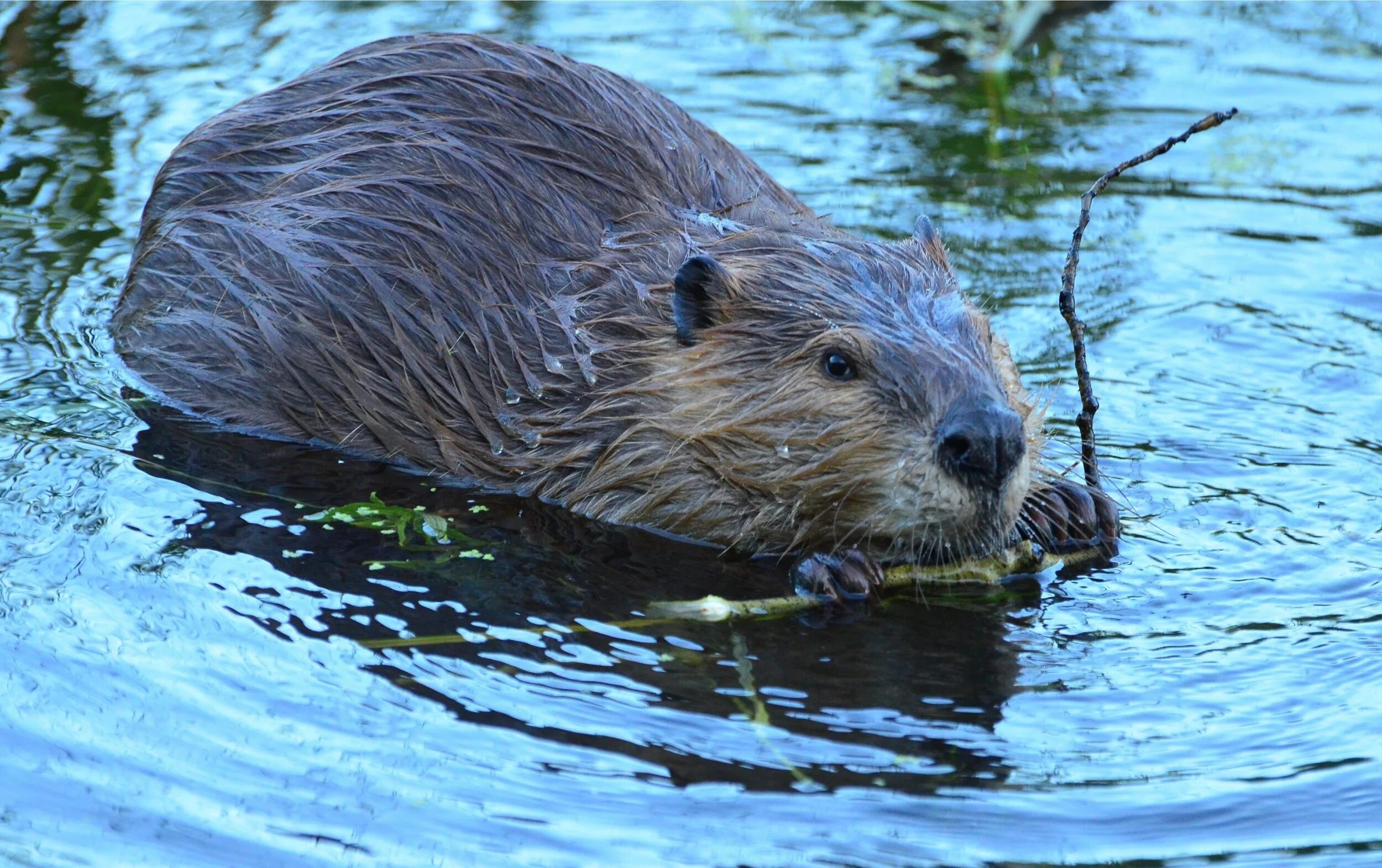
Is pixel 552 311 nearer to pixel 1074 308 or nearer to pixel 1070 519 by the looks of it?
pixel 1074 308

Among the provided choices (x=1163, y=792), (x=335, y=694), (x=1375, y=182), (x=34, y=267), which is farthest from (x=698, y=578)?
(x=1375, y=182)

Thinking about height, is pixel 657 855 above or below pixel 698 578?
above

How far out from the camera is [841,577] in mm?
4566

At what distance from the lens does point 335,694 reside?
3.95 m

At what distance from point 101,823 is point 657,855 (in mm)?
1084

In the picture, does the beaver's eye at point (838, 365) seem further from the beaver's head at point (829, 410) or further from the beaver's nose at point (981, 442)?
the beaver's nose at point (981, 442)

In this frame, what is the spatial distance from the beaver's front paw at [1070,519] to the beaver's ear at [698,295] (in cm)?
98

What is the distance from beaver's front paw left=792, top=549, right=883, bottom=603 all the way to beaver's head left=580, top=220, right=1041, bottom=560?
7 centimetres

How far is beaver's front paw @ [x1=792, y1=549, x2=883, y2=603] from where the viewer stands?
4555mm

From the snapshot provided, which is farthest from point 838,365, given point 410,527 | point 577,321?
point 410,527

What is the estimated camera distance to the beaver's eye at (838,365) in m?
4.54

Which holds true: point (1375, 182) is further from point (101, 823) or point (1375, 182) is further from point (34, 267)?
point (101, 823)

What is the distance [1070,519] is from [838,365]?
2.61 feet

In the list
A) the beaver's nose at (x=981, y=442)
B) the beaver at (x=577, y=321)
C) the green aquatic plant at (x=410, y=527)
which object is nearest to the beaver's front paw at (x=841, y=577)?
the beaver at (x=577, y=321)
